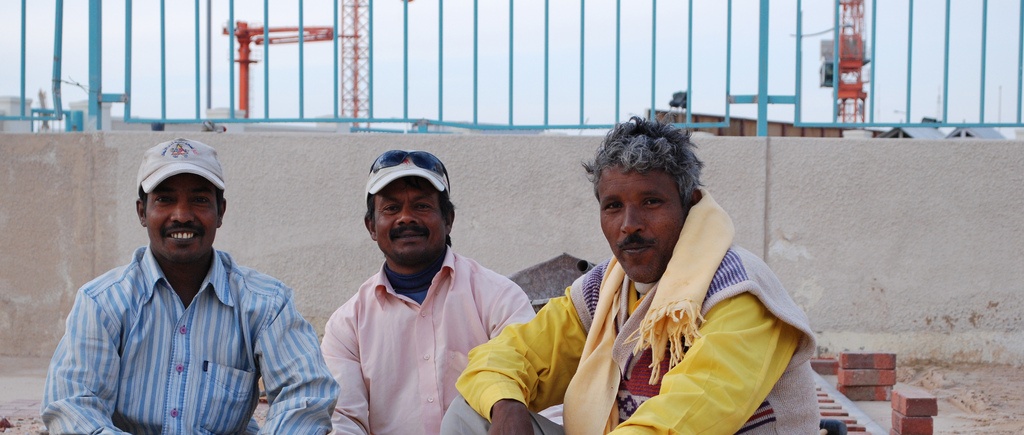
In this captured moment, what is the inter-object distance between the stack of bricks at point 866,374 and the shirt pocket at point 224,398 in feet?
10.5

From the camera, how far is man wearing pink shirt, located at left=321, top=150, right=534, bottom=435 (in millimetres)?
3217

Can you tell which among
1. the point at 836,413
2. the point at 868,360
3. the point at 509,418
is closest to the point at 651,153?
the point at 509,418

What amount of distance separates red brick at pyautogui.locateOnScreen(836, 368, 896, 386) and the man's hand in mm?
2877

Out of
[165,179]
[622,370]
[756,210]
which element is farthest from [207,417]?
[756,210]

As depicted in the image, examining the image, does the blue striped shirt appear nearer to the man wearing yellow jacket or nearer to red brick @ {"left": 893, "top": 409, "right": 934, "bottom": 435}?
the man wearing yellow jacket

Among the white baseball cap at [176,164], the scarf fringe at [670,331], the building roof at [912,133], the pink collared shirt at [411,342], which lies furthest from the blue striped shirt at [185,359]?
the building roof at [912,133]

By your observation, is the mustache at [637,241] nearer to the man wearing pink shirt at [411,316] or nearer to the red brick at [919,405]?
the man wearing pink shirt at [411,316]

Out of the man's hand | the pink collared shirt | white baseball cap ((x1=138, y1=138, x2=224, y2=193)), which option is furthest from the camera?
the pink collared shirt

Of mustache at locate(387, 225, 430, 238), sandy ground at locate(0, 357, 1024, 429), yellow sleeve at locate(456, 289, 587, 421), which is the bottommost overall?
sandy ground at locate(0, 357, 1024, 429)

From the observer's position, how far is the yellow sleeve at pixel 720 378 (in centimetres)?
230

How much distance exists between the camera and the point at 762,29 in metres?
5.80

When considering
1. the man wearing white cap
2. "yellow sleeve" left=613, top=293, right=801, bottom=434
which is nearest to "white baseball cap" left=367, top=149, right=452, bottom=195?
the man wearing white cap

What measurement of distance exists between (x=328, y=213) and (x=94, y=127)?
1.49 m

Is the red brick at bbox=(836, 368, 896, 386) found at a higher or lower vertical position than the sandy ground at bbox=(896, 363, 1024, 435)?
higher
